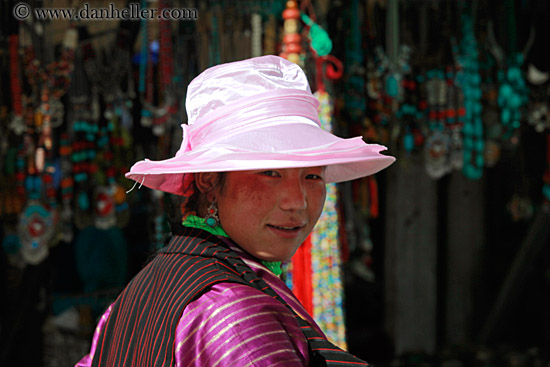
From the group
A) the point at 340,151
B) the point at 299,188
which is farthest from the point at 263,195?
the point at 340,151

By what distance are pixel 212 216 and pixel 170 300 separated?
0.85ft

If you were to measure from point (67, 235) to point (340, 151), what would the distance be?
2.33 metres

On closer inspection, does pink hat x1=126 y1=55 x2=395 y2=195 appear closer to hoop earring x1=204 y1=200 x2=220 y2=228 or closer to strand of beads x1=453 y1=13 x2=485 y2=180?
hoop earring x1=204 y1=200 x2=220 y2=228

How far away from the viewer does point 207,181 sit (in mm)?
1389

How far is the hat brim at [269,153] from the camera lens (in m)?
1.25

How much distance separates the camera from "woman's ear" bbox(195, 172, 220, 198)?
137 centimetres

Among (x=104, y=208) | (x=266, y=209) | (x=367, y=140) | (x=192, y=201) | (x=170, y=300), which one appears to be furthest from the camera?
(x=367, y=140)

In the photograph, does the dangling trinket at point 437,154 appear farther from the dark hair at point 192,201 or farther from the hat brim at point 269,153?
the dark hair at point 192,201

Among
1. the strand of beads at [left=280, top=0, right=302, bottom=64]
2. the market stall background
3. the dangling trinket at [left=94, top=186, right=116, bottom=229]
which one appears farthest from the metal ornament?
the strand of beads at [left=280, top=0, right=302, bottom=64]

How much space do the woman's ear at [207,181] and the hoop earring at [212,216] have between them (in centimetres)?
4

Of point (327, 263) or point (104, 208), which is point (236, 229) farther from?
point (104, 208)

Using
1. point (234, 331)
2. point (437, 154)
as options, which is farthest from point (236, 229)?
point (437, 154)

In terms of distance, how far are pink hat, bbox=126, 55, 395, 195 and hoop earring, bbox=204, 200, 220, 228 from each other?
12 cm

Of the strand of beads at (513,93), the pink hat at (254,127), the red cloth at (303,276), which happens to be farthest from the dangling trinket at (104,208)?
the strand of beads at (513,93)
